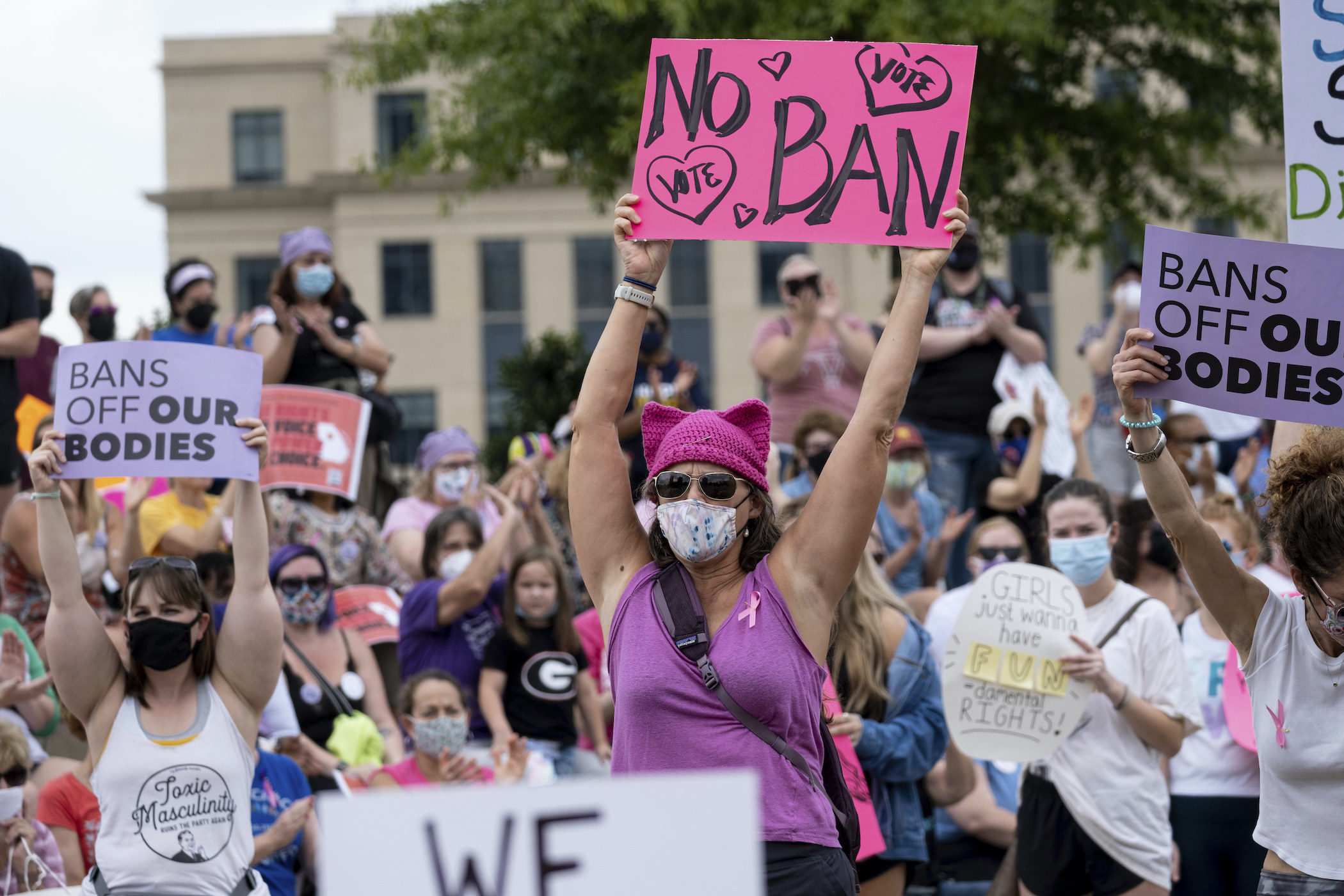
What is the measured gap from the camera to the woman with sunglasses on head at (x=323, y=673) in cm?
677

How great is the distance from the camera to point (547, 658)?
7520 millimetres

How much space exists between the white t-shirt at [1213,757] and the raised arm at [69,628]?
3.91 m

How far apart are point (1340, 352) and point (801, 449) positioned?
4.45m

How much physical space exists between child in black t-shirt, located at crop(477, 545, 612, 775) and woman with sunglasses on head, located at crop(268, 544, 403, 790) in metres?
0.54

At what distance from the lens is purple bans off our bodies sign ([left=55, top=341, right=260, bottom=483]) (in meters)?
4.99

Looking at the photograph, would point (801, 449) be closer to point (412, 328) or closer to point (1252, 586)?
point (1252, 586)

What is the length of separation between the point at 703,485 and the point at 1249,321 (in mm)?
1491

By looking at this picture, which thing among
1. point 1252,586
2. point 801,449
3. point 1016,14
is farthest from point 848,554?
point 1016,14

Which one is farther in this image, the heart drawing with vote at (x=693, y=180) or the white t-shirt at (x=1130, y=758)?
the white t-shirt at (x=1130, y=758)

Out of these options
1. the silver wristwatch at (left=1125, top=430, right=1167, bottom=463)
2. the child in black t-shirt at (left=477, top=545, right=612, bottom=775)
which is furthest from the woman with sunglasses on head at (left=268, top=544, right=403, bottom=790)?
the silver wristwatch at (left=1125, top=430, right=1167, bottom=463)

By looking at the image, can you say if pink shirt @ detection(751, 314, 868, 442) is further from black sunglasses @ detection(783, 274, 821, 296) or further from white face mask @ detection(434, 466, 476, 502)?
white face mask @ detection(434, 466, 476, 502)

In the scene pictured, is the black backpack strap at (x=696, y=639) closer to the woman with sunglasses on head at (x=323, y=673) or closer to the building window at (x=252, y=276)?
the woman with sunglasses on head at (x=323, y=673)

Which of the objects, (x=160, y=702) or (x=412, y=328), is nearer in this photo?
(x=160, y=702)

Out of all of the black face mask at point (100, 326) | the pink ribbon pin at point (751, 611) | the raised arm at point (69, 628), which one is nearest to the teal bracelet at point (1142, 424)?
the pink ribbon pin at point (751, 611)
